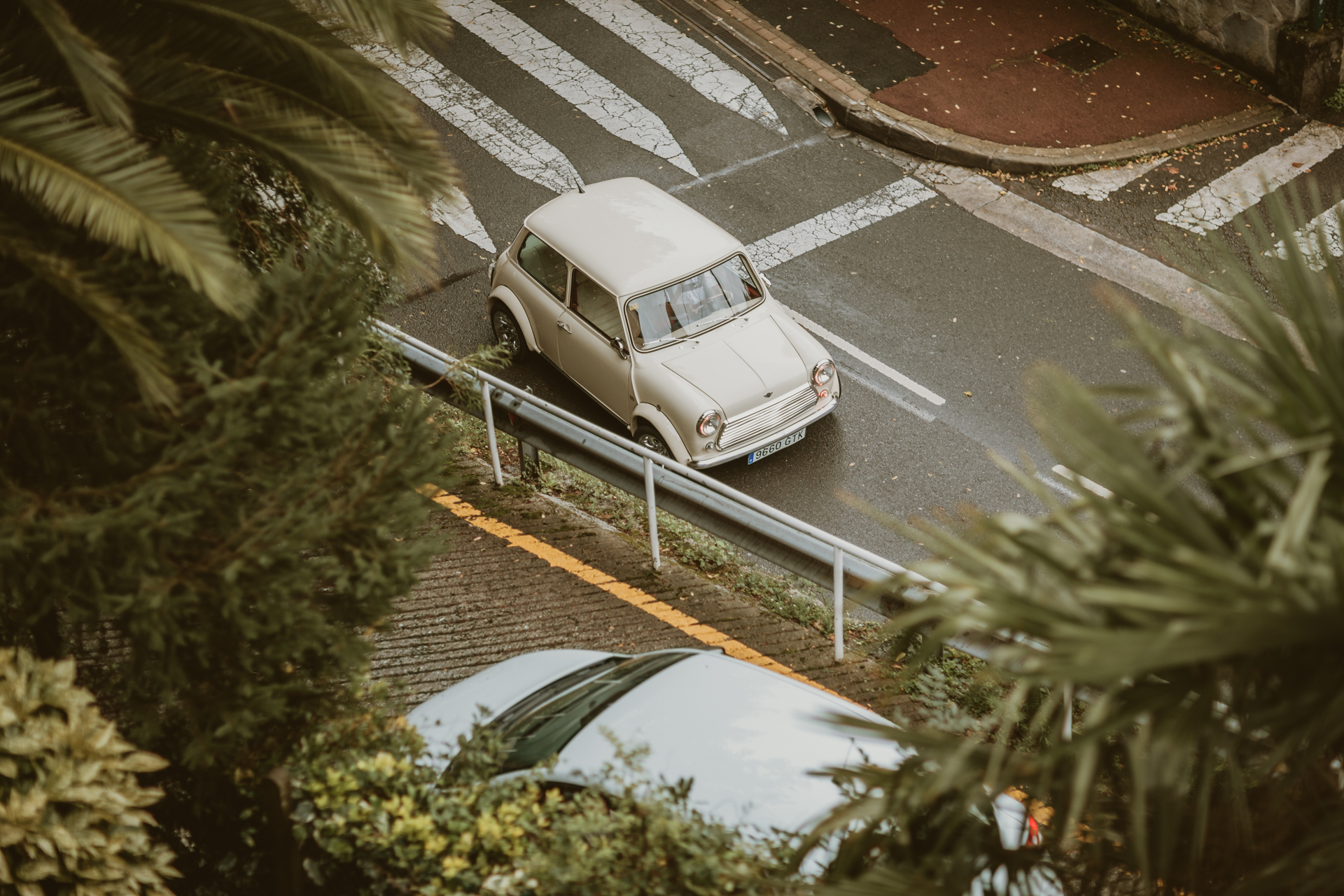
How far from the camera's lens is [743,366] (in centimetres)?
930

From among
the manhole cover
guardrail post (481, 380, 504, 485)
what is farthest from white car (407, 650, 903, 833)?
the manhole cover

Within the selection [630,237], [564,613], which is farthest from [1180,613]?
[630,237]

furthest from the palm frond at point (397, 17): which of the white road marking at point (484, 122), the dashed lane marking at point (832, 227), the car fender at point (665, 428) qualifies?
the white road marking at point (484, 122)

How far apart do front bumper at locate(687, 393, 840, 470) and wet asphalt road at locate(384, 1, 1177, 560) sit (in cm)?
32

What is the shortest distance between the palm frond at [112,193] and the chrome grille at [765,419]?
5.33 meters

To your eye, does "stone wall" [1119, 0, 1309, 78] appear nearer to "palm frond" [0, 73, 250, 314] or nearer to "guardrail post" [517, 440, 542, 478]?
"guardrail post" [517, 440, 542, 478]

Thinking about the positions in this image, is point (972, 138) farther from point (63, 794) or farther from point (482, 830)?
point (63, 794)

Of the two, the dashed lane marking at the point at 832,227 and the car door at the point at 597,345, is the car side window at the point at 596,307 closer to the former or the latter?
the car door at the point at 597,345

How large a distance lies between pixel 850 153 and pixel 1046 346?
151 inches

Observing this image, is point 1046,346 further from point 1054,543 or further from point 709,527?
point 1054,543

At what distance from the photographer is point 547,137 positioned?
13.1 meters

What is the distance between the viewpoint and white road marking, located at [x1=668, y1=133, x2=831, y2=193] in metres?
12.4

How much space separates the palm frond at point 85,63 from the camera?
161 inches

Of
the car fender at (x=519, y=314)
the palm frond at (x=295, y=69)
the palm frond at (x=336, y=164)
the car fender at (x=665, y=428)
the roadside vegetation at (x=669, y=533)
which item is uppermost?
the palm frond at (x=295, y=69)
